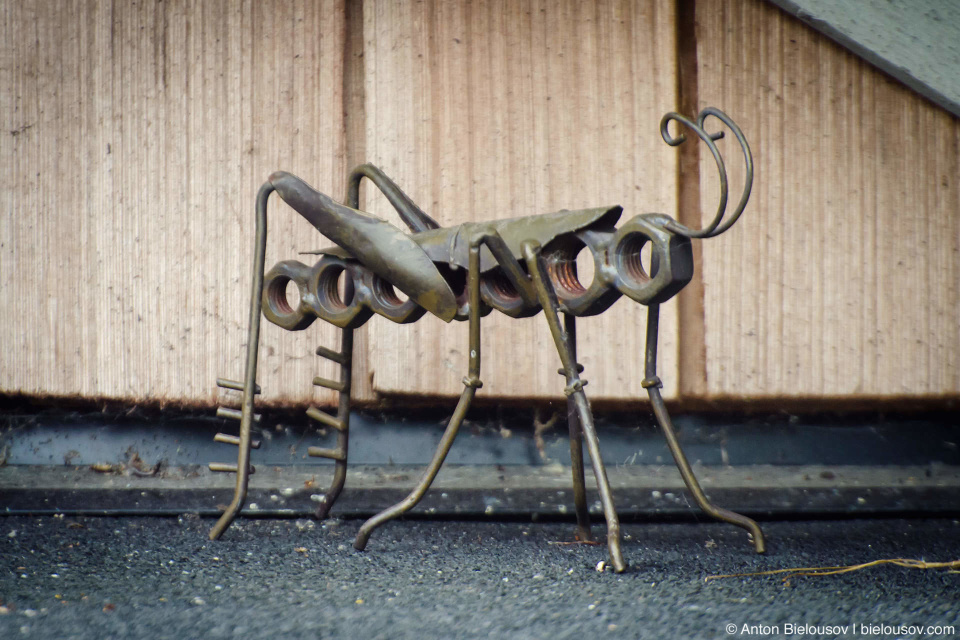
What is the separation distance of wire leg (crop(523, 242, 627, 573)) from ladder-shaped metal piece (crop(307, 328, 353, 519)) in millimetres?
280

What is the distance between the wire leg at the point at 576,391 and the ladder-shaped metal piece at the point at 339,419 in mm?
280

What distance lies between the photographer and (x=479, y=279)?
2.35 ft

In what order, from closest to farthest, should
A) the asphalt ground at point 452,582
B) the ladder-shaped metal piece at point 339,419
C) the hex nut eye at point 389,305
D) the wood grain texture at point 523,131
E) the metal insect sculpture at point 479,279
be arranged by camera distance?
the asphalt ground at point 452,582 < the metal insect sculpture at point 479,279 < the hex nut eye at point 389,305 < the ladder-shaped metal piece at point 339,419 < the wood grain texture at point 523,131

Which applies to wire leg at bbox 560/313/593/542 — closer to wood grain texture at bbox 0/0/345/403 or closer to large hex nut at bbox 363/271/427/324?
large hex nut at bbox 363/271/427/324

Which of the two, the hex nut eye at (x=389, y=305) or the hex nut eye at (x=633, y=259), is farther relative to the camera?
the hex nut eye at (x=389, y=305)

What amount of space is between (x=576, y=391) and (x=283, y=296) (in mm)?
377

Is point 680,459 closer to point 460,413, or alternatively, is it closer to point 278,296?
point 460,413

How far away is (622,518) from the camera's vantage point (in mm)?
870

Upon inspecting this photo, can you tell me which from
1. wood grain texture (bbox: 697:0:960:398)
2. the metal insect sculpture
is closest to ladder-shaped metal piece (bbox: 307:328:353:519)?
the metal insect sculpture

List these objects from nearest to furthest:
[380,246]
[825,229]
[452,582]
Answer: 1. [452,582]
2. [380,246]
3. [825,229]

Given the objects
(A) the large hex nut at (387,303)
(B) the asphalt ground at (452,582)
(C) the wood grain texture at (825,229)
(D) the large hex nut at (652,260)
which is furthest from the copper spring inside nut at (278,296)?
(C) the wood grain texture at (825,229)

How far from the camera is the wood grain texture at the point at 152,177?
103 centimetres

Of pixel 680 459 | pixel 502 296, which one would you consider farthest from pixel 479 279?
pixel 680 459

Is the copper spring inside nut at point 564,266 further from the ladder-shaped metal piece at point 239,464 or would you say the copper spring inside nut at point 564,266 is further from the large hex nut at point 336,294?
the ladder-shaped metal piece at point 239,464
